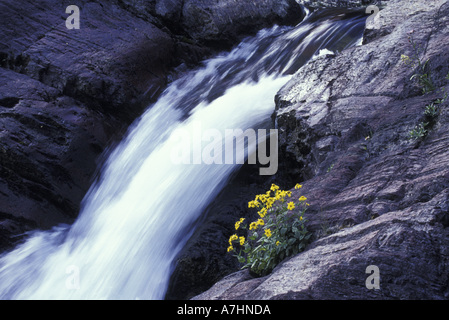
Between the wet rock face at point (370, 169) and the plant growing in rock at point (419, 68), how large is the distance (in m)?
0.05

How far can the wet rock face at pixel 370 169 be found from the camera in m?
2.85

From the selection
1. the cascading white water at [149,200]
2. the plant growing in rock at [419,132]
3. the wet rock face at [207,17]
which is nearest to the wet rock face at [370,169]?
the plant growing in rock at [419,132]

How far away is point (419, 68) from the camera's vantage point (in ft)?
15.5

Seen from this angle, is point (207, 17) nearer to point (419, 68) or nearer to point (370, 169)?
point (419, 68)

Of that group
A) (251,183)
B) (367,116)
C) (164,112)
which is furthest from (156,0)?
(367,116)

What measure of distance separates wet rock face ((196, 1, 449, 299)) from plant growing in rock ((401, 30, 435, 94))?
0.17 feet

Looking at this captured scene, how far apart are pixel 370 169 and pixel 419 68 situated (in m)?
1.56

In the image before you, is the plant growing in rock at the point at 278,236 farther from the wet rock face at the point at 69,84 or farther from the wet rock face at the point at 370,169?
the wet rock face at the point at 69,84

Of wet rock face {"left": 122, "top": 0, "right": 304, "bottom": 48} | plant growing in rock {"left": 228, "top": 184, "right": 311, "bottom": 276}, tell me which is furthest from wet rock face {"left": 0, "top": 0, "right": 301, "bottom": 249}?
plant growing in rock {"left": 228, "top": 184, "right": 311, "bottom": 276}

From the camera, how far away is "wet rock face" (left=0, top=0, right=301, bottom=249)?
6426mm

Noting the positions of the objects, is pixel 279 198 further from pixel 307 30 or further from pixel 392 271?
pixel 307 30

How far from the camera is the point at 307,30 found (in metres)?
9.31

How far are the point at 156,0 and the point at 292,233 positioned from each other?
769 cm

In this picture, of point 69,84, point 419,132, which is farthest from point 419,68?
point 69,84
